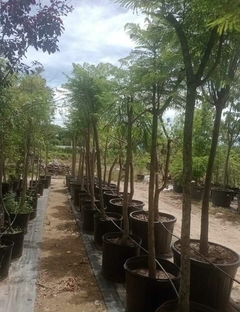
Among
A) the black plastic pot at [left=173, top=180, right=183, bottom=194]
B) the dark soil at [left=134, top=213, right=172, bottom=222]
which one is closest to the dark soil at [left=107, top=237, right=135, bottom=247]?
the dark soil at [left=134, top=213, right=172, bottom=222]

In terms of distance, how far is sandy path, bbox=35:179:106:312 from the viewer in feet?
10.7

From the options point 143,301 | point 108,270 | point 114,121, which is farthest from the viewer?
point 114,121

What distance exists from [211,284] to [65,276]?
2.15m

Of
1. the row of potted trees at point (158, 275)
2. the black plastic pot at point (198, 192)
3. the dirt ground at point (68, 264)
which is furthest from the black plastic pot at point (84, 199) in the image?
the black plastic pot at point (198, 192)

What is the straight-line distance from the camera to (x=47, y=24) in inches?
93.3

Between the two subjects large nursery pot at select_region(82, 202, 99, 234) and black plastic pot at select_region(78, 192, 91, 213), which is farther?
black plastic pot at select_region(78, 192, 91, 213)

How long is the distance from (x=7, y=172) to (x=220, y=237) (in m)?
8.08

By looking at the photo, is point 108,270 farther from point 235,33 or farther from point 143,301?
point 235,33

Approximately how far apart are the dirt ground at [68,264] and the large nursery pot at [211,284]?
0.69 meters

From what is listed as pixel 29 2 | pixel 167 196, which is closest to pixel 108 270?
pixel 29 2

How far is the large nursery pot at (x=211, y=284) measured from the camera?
121 inches

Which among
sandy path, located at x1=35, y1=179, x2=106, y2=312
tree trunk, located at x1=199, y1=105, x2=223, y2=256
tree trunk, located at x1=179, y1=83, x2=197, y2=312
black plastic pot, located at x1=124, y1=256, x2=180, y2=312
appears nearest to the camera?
tree trunk, located at x1=179, y1=83, x2=197, y2=312

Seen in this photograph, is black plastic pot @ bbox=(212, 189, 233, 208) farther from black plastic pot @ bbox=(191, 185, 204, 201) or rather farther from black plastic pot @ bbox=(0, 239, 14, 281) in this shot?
black plastic pot @ bbox=(0, 239, 14, 281)

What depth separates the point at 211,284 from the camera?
3.10 meters
